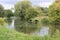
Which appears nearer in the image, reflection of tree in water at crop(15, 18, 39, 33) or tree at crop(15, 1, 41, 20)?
reflection of tree in water at crop(15, 18, 39, 33)

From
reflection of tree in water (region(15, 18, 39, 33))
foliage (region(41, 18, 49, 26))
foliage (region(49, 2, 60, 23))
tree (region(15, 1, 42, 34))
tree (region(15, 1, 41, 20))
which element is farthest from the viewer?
tree (region(15, 1, 41, 20))

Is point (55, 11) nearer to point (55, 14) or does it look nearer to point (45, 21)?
point (55, 14)

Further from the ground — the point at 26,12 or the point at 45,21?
the point at 26,12

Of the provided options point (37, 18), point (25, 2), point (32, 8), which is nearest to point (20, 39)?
point (37, 18)

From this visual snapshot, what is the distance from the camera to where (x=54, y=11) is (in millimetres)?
28250

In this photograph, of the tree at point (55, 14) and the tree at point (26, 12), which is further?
the tree at point (26, 12)

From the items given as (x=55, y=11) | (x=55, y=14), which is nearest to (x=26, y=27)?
(x=55, y=14)

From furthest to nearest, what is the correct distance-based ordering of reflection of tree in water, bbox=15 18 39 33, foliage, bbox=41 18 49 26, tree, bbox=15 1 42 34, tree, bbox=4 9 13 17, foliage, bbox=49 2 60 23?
tree, bbox=4 9 13 17 < tree, bbox=15 1 42 34 < foliage, bbox=41 18 49 26 < foliage, bbox=49 2 60 23 < reflection of tree in water, bbox=15 18 39 33

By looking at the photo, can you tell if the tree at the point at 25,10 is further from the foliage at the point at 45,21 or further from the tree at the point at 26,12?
the foliage at the point at 45,21

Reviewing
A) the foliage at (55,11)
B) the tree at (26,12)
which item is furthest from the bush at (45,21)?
the foliage at (55,11)

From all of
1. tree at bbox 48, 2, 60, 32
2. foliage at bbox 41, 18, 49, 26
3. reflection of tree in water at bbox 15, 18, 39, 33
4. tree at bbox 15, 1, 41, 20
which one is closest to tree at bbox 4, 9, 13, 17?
tree at bbox 15, 1, 41, 20

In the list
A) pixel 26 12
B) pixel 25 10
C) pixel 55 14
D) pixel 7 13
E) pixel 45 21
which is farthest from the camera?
pixel 7 13

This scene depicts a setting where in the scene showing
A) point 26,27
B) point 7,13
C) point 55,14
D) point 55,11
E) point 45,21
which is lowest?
point 26,27

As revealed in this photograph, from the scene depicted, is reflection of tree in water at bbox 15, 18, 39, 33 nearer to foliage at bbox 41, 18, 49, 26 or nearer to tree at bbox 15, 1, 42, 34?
foliage at bbox 41, 18, 49, 26
